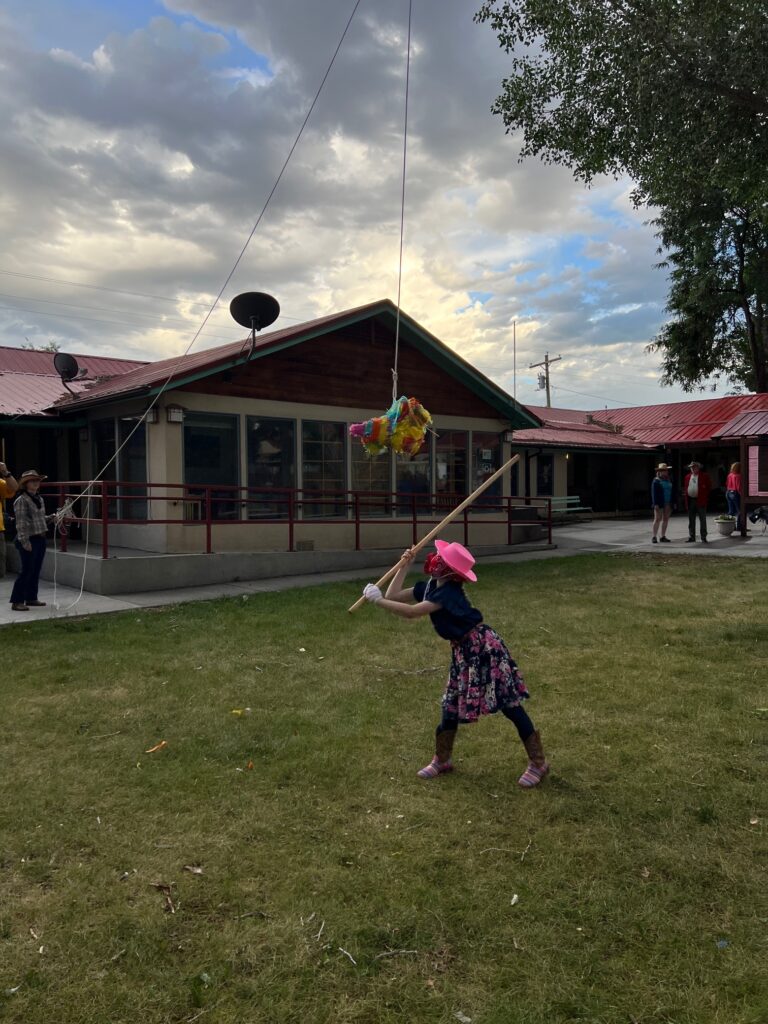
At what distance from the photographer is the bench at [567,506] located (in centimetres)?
2315

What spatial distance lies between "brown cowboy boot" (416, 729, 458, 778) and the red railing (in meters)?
6.83

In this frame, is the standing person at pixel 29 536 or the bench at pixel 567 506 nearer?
the standing person at pixel 29 536

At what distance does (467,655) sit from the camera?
396 cm

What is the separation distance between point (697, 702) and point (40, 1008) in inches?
176

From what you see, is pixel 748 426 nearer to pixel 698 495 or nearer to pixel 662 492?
pixel 698 495

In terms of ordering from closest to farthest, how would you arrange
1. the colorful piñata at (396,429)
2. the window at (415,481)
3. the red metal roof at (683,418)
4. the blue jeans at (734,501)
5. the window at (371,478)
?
the colorful piñata at (396,429) → the window at (371,478) → the window at (415,481) → the blue jeans at (734,501) → the red metal roof at (683,418)

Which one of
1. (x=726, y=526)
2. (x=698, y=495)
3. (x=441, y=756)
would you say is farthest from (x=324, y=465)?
(x=726, y=526)

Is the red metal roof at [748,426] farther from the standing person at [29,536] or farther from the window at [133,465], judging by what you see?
the standing person at [29,536]

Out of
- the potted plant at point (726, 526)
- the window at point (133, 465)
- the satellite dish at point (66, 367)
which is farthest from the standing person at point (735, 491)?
the satellite dish at point (66, 367)

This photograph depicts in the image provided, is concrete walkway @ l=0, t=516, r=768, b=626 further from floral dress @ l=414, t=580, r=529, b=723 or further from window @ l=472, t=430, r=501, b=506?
floral dress @ l=414, t=580, r=529, b=723

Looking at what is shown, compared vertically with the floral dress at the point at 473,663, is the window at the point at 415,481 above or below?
above

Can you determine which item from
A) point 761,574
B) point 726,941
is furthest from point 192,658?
point 761,574

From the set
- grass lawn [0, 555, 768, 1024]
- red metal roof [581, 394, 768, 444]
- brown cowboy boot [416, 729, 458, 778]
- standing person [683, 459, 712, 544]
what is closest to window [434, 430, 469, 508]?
standing person [683, 459, 712, 544]

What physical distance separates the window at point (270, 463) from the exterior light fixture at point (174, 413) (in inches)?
52.0
